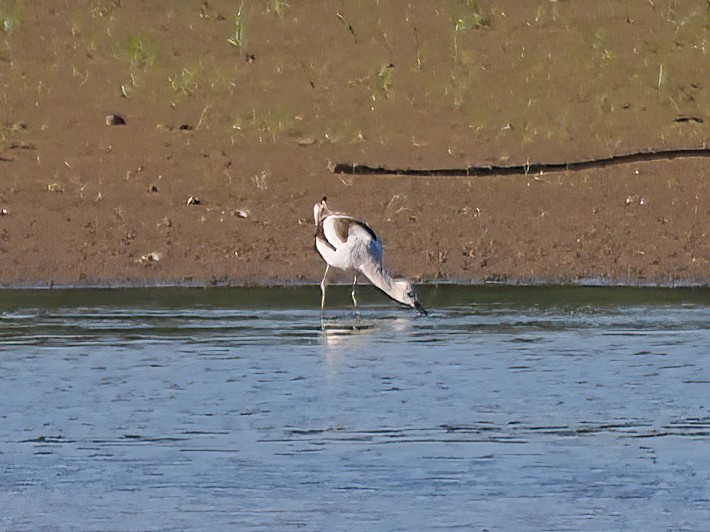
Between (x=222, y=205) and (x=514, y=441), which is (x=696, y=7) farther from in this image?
(x=514, y=441)

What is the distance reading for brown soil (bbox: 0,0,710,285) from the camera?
17.9 m

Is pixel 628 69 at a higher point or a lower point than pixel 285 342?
higher

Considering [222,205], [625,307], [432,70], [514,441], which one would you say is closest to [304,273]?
[222,205]

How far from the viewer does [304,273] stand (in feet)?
56.9

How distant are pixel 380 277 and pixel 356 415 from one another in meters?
5.27

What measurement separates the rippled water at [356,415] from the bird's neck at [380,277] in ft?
0.77

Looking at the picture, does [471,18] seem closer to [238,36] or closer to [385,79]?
[385,79]

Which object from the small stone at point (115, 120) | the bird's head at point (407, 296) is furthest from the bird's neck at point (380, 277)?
the small stone at point (115, 120)

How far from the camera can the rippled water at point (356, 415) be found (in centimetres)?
744

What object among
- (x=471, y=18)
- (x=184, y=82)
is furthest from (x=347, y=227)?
(x=471, y=18)

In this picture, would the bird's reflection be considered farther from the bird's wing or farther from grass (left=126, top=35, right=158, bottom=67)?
grass (left=126, top=35, right=158, bottom=67)

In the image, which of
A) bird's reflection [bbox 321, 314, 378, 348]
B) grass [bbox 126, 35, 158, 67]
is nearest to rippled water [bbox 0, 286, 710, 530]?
bird's reflection [bbox 321, 314, 378, 348]

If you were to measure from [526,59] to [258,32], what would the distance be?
3.79 meters

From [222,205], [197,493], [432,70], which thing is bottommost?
[197,493]
